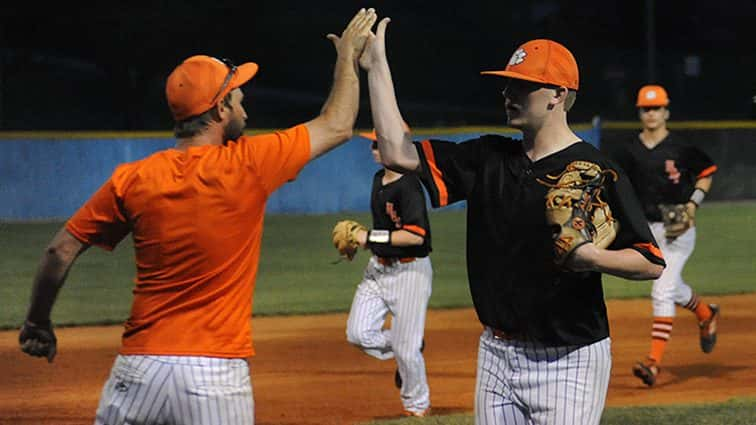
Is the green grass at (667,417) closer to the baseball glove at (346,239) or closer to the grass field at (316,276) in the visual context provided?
the grass field at (316,276)

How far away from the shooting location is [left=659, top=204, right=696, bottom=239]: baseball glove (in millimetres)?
9555

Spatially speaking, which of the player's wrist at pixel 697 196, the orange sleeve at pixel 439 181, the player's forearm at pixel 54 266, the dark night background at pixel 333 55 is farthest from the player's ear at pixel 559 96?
the dark night background at pixel 333 55

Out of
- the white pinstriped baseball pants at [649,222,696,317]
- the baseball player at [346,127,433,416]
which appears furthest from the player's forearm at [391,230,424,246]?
the white pinstriped baseball pants at [649,222,696,317]

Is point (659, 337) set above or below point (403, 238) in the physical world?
below

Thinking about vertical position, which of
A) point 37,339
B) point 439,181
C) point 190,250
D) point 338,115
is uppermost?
point 338,115

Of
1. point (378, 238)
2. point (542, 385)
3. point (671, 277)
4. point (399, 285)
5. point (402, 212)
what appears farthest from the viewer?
point (671, 277)

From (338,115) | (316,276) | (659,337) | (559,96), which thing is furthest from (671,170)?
(316,276)

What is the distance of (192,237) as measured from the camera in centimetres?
→ 390

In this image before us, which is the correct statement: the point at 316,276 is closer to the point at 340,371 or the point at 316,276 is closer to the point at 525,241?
the point at 340,371

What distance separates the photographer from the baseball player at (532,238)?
423 cm

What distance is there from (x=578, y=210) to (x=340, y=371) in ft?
20.1

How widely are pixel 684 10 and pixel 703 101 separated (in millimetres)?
8003

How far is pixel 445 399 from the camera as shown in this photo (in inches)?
346

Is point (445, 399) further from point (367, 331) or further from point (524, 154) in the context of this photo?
point (524, 154)
